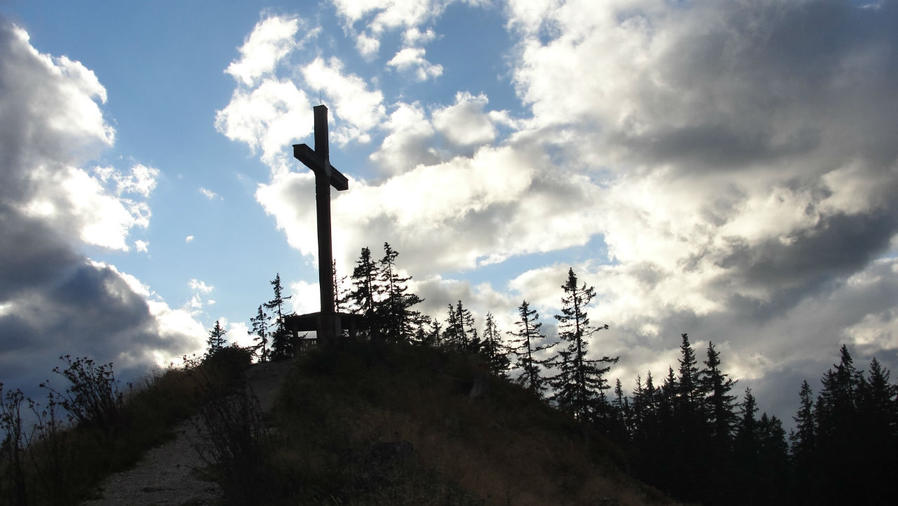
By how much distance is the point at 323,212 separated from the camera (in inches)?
635

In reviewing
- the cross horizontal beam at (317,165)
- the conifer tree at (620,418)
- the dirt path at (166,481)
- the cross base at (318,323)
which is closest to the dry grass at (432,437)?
the cross base at (318,323)

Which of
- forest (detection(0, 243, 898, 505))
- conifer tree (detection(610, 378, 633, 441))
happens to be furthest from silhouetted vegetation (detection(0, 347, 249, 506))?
conifer tree (detection(610, 378, 633, 441))

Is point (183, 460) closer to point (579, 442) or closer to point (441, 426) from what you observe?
point (441, 426)

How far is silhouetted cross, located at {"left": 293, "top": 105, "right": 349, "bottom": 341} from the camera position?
51.1 ft

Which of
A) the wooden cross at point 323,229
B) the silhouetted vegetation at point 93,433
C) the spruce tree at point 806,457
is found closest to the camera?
the silhouetted vegetation at point 93,433

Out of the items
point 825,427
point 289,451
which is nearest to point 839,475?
point 825,427

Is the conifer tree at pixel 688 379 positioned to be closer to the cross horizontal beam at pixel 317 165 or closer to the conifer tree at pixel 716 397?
the conifer tree at pixel 716 397

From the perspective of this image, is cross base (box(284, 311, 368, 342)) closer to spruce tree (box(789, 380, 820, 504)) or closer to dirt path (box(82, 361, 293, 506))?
dirt path (box(82, 361, 293, 506))

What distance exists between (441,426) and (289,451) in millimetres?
5590

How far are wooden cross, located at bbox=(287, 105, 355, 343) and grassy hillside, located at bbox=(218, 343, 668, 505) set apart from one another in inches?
35.8

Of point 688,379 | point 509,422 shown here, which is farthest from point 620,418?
point 509,422

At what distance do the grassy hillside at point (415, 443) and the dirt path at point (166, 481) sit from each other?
0.99m

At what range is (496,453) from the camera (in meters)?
13.4

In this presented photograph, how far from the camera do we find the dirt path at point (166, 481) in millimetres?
7680
